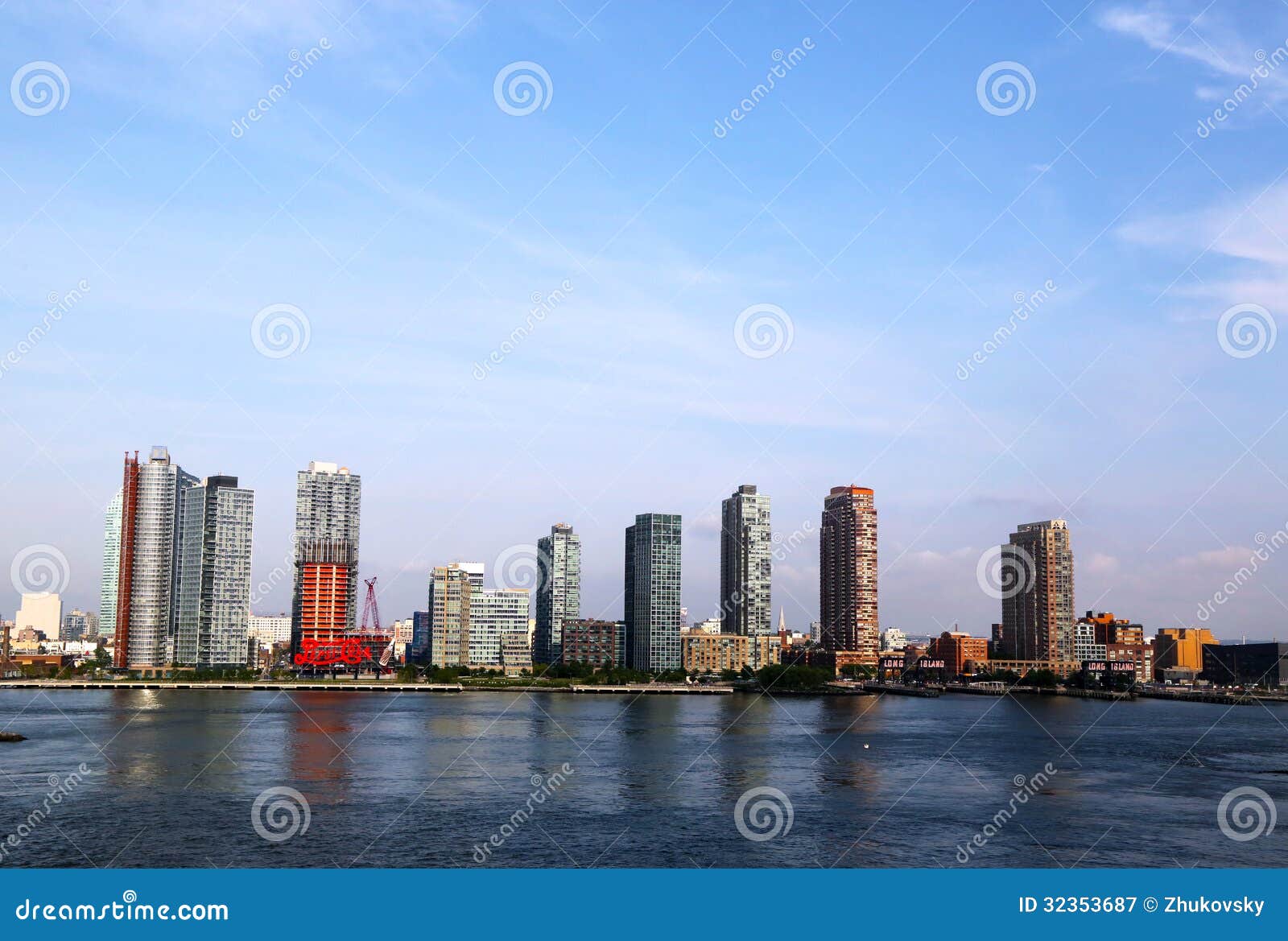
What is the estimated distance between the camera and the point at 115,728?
56.9 metres

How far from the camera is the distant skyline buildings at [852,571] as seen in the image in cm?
14612

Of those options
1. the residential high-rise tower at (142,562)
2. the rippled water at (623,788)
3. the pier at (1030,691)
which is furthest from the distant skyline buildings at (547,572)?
the rippled water at (623,788)

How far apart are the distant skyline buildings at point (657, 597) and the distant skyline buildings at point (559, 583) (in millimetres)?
14245

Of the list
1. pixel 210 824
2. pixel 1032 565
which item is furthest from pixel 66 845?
pixel 1032 565

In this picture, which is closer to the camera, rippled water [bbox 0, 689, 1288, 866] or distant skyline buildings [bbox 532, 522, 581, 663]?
rippled water [bbox 0, 689, 1288, 866]

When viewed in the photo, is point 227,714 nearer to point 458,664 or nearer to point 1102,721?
point 1102,721

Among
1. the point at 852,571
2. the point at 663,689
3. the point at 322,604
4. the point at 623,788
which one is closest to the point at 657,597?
the point at 663,689

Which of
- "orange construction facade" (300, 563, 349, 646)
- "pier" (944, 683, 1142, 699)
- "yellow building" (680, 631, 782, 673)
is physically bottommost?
"pier" (944, 683, 1142, 699)

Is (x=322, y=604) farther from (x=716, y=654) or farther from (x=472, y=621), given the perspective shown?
(x=716, y=654)

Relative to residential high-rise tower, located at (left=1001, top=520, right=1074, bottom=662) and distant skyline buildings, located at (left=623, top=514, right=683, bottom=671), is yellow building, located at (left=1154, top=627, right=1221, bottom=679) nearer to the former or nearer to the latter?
residential high-rise tower, located at (left=1001, top=520, right=1074, bottom=662)

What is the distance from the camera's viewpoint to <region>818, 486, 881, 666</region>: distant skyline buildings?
146 metres

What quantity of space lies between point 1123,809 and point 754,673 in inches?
3813

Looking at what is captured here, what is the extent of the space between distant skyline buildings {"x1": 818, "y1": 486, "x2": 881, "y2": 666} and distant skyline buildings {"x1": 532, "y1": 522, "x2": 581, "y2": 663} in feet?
109

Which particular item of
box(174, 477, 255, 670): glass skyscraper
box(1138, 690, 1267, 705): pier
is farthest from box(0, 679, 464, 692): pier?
box(1138, 690, 1267, 705): pier
